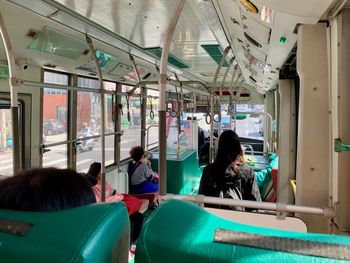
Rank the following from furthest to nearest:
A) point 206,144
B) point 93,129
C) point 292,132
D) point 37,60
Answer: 1. point 206,144
2. point 93,129
3. point 37,60
4. point 292,132

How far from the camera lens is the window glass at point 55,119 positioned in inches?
142

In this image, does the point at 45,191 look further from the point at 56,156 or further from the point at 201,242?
the point at 56,156

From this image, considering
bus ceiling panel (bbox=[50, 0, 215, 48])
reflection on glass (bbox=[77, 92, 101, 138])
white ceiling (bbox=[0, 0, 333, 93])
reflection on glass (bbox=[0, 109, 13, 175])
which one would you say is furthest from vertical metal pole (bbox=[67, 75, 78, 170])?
bus ceiling panel (bbox=[50, 0, 215, 48])

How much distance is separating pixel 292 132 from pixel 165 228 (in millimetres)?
2531

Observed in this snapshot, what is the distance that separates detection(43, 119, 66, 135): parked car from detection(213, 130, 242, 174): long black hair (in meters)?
2.24

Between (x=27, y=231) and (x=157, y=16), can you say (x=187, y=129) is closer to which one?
(x=157, y=16)

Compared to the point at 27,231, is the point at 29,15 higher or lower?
higher

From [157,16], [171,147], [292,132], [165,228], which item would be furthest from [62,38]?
[171,147]

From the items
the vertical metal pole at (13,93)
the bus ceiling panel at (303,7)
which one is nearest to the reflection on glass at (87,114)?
the vertical metal pole at (13,93)

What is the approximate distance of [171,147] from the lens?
22.4 feet

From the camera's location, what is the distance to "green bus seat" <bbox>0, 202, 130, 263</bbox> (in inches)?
21.6

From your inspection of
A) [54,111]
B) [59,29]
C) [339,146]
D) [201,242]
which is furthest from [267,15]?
[54,111]

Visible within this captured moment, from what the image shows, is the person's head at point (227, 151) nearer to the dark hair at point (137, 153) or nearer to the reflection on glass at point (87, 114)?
the reflection on glass at point (87, 114)

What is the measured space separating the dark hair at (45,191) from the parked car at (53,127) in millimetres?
3053
